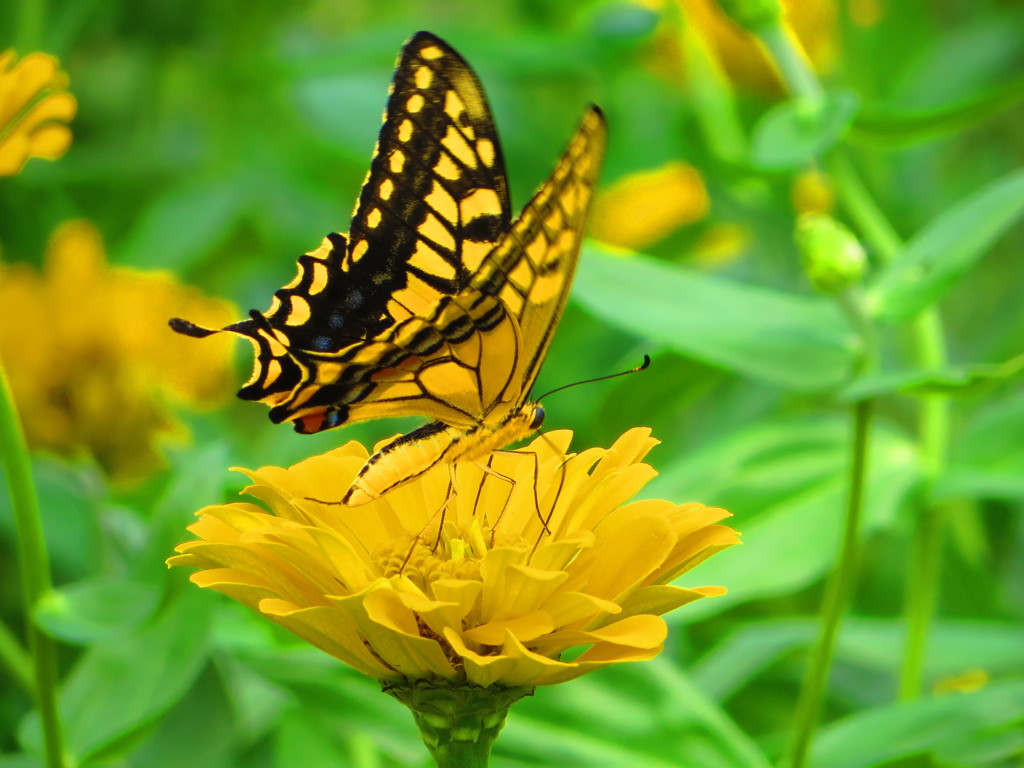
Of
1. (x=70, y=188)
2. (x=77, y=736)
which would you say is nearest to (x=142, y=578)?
(x=77, y=736)

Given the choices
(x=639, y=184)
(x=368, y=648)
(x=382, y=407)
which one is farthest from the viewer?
(x=639, y=184)

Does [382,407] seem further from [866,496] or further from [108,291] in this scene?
[108,291]

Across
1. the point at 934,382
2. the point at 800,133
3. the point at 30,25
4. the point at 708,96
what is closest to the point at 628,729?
the point at 934,382

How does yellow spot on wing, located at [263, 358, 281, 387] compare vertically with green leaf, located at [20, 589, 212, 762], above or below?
above

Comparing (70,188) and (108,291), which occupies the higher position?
(70,188)

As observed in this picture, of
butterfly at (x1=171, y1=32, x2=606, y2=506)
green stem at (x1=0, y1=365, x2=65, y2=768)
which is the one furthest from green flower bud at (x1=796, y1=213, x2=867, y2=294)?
green stem at (x1=0, y1=365, x2=65, y2=768)

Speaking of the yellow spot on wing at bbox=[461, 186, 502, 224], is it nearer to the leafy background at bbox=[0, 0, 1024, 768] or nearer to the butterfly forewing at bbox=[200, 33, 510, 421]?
the butterfly forewing at bbox=[200, 33, 510, 421]

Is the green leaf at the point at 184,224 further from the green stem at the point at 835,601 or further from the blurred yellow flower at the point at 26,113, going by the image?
the green stem at the point at 835,601
